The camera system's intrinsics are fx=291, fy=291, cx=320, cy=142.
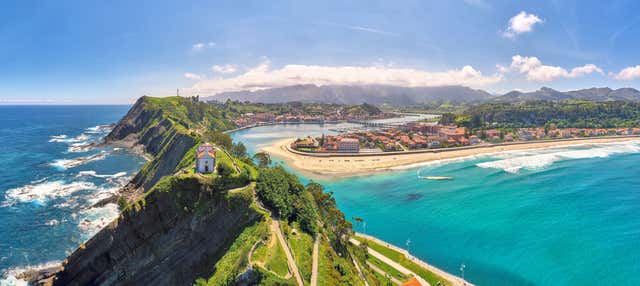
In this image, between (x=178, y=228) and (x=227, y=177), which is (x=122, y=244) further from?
(x=227, y=177)

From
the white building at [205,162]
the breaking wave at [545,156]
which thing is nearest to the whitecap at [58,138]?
the white building at [205,162]

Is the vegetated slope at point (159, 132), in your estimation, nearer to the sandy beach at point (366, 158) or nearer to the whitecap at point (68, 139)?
the whitecap at point (68, 139)

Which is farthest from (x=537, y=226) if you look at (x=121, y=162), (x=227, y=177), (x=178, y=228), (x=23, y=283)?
(x=121, y=162)

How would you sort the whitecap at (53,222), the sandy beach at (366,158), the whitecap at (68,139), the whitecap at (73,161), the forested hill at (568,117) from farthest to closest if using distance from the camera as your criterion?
the forested hill at (568,117)
the whitecap at (68,139)
the sandy beach at (366,158)
the whitecap at (73,161)
the whitecap at (53,222)

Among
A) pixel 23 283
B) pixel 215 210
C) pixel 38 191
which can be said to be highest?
pixel 215 210

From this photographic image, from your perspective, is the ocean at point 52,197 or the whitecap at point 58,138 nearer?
the ocean at point 52,197

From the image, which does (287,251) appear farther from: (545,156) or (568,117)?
(568,117)
